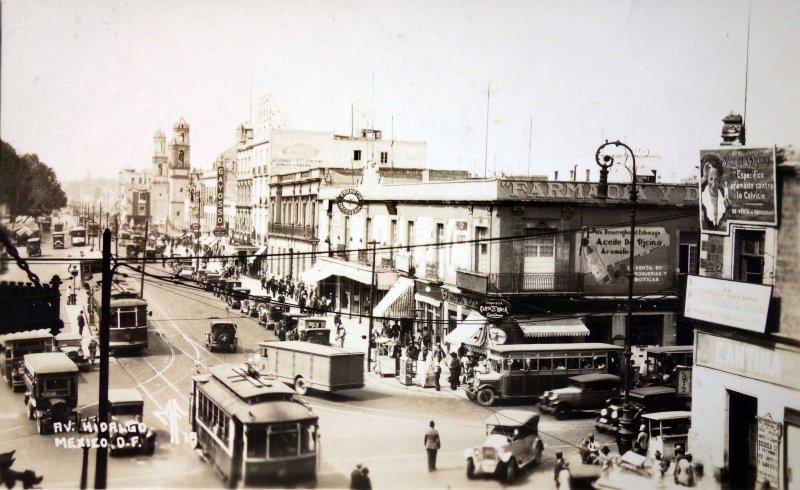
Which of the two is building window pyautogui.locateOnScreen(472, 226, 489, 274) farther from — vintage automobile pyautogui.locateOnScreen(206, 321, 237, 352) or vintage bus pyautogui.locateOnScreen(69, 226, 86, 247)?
vintage bus pyautogui.locateOnScreen(69, 226, 86, 247)

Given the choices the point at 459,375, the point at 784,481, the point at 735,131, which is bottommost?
the point at 784,481

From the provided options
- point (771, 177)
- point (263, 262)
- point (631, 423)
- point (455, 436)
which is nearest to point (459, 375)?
point (455, 436)

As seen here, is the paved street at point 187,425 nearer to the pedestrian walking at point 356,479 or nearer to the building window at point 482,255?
the pedestrian walking at point 356,479

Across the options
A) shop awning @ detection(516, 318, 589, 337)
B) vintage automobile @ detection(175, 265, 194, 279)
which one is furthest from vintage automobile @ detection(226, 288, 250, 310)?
shop awning @ detection(516, 318, 589, 337)

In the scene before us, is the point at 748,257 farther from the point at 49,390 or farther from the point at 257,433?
the point at 49,390

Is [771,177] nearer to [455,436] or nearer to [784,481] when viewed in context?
[784,481]

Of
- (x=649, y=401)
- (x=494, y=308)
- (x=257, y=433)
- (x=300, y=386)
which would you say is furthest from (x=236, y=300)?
(x=649, y=401)
